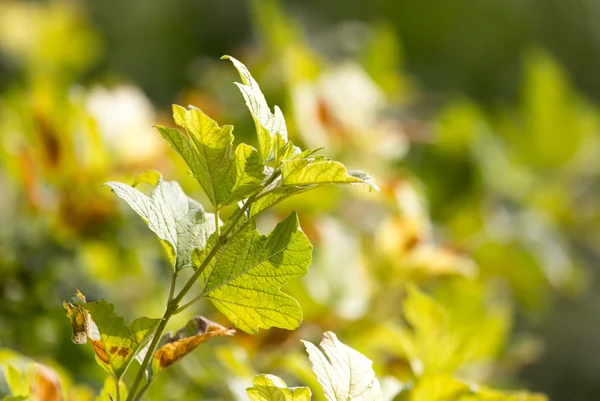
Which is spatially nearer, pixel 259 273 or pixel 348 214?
pixel 259 273

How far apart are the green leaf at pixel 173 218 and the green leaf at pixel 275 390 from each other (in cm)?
8

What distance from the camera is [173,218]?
17.9 inches

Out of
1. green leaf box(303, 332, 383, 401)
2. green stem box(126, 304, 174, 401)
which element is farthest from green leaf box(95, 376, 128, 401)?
green leaf box(303, 332, 383, 401)

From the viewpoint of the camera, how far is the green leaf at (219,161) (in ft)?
1.40

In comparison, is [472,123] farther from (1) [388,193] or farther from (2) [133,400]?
(2) [133,400]

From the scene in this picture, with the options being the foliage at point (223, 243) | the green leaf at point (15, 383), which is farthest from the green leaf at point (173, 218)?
the green leaf at point (15, 383)

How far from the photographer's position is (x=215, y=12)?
7.81ft

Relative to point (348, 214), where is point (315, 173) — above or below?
below

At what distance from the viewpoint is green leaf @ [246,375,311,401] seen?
0.42m

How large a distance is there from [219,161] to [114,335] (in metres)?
0.11

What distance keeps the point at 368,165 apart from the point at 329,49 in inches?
17.1

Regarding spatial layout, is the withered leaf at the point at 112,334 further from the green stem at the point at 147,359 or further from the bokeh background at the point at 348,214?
the bokeh background at the point at 348,214

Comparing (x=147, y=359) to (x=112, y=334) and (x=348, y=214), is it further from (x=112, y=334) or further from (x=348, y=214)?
(x=348, y=214)

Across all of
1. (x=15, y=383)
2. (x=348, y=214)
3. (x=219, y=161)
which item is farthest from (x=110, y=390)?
(x=348, y=214)
